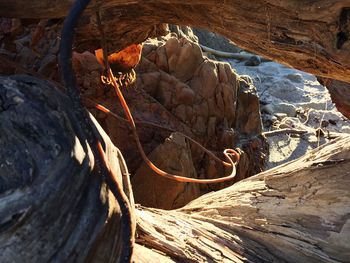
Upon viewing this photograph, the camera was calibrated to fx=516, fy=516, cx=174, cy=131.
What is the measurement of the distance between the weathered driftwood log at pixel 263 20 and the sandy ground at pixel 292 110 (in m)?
3.63

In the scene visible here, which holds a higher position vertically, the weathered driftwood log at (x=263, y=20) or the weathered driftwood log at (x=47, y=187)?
the weathered driftwood log at (x=263, y=20)

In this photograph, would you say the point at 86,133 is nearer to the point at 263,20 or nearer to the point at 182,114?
the point at 263,20

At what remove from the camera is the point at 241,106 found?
18.8ft

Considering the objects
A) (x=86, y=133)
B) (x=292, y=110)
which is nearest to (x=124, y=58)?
(x=86, y=133)

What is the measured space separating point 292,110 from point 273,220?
4594mm

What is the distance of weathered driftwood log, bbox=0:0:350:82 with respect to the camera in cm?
206

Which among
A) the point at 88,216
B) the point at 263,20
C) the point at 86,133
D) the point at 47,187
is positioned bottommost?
the point at 88,216

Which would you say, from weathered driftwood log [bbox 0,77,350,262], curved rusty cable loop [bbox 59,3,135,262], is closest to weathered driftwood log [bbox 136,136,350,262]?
weathered driftwood log [bbox 0,77,350,262]

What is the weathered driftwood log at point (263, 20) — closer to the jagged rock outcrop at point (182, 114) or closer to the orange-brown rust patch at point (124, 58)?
the orange-brown rust patch at point (124, 58)

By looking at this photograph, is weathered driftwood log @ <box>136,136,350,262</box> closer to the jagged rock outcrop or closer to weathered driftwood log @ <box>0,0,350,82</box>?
weathered driftwood log @ <box>0,0,350,82</box>

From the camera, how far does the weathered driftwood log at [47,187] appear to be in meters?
1.52

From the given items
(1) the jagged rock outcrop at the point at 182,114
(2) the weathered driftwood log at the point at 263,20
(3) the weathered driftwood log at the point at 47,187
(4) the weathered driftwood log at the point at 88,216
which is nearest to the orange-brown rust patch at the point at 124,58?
(2) the weathered driftwood log at the point at 263,20

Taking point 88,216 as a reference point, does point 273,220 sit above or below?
below

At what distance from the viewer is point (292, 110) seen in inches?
284
